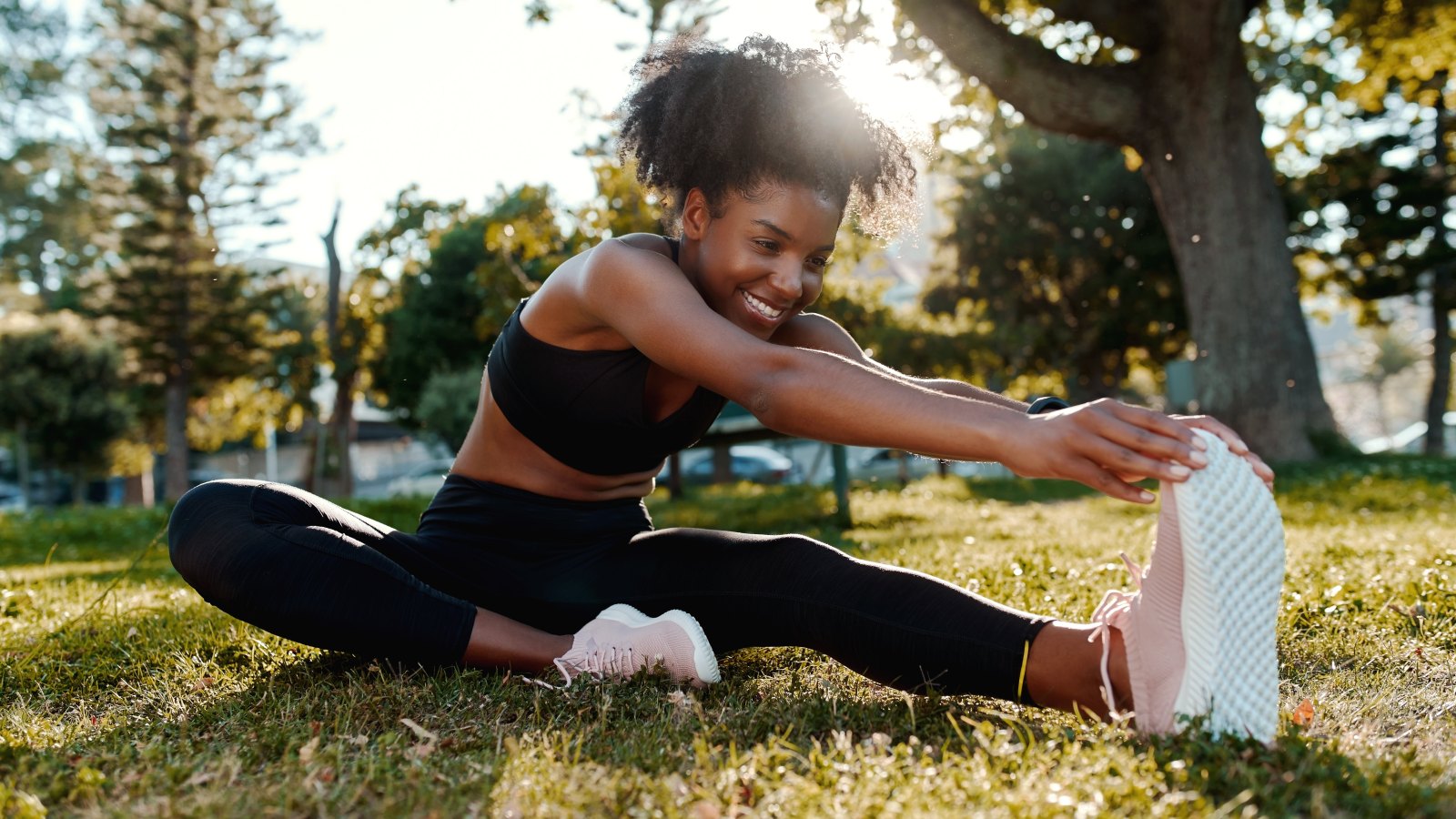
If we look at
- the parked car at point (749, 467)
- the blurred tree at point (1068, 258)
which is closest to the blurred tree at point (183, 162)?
the parked car at point (749, 467)

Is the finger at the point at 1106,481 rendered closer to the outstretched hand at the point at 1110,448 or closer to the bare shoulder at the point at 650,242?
the outstretched hand at the point at 1110,448

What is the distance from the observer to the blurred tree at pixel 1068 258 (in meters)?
26.1

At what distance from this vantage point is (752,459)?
27.9 meters

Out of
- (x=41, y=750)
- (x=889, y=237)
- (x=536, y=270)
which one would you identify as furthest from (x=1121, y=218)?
(x=41, y=750)

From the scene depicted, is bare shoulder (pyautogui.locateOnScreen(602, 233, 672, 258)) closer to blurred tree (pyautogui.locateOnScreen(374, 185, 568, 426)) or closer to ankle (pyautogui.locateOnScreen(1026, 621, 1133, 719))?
ankle (pyautogui.locateOnScreen(1026, 621, 1133, 719))

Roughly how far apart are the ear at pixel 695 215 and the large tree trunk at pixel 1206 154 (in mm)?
7456

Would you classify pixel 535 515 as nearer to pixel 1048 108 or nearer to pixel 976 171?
pixel 1048 108

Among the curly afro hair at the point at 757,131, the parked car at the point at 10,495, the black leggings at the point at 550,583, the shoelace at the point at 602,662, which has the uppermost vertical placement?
the curly afro hair at the point at 757,131

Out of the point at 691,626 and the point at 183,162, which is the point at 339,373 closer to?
the point at 183,162

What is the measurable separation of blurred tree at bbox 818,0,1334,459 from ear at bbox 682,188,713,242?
7.43m

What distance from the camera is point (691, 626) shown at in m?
2.45

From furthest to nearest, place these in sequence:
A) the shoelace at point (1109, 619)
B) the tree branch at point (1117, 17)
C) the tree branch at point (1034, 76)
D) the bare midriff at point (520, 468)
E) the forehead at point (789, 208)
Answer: the tree branch at point (1117, 17) < the tree branch at point (1034, 76) < the bare midriff at point (520, 468) < the forehead at point (789, 208) < the shoelace at point (1109, 619)

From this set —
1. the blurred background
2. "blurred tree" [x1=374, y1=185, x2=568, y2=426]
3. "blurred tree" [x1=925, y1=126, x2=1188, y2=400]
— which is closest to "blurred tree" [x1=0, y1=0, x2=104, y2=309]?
the blurred background

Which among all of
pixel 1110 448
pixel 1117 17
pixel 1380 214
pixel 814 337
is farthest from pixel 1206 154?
pixel 1380 214
